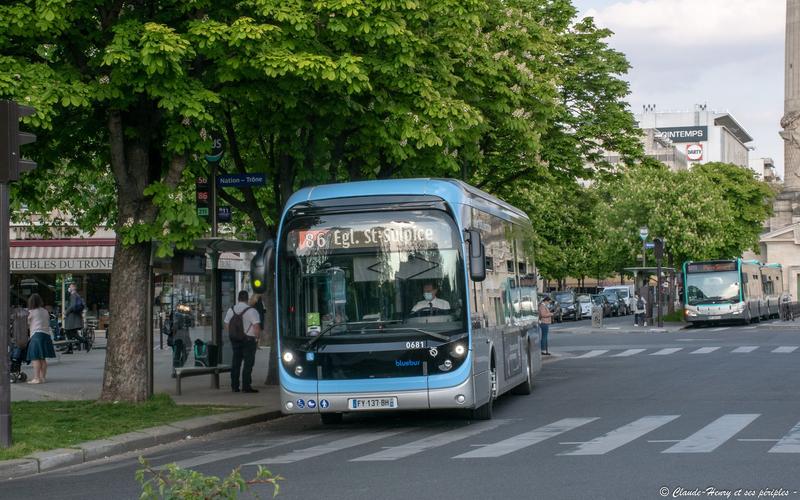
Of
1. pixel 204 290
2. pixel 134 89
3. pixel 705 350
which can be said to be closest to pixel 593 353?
pixel 705 350

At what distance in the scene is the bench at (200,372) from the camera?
21188mm

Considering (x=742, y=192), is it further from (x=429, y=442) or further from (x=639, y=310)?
(x=429, y=442)

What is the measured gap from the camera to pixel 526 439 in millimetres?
13820

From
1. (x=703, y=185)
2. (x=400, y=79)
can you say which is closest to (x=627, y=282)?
(x=703, y=185)

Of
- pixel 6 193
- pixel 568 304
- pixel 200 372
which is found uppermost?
pixel 6 193

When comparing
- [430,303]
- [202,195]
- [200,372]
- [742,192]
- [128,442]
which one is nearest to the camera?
[128,442]

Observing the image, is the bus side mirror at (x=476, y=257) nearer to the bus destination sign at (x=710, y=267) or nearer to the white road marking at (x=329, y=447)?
the white road marking at (x=329, y=447)

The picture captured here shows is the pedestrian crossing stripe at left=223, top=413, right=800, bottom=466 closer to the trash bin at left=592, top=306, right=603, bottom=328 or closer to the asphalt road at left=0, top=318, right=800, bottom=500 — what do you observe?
the asphalt road at left=0, top=318, right=800, bottom=500

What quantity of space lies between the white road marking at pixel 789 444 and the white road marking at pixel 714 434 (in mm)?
554

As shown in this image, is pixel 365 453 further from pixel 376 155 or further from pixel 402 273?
pixel 376 155

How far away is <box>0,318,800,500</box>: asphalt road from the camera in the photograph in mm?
9961

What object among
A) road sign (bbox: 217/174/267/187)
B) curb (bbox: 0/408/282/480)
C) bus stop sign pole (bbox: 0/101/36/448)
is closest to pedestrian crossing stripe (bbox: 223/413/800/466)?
curb (bbox: 0/408/282/480)

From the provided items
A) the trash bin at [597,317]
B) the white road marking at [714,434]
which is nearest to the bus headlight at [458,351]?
the white road marking at [714,434]

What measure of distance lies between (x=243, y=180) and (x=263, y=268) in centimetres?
605
